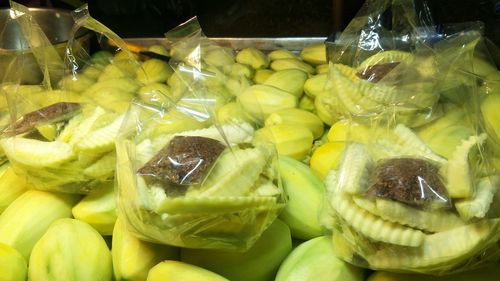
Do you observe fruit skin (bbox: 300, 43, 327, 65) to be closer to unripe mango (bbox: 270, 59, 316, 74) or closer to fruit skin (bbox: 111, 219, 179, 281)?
unripe mango (bbox: 270, 59, 316, 74)

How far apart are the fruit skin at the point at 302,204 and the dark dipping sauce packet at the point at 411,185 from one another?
0.17 meters

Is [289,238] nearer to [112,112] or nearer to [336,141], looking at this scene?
[336,141]

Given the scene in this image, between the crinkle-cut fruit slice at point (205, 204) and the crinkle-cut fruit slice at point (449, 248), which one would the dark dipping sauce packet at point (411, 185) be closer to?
the crinkle-cut fruit slice at point (449, 248)

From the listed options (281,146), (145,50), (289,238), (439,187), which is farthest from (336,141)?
(145,50)

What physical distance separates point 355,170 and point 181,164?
0.67 feet

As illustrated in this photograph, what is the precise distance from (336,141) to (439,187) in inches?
13.2

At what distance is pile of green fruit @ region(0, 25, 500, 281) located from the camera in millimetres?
573

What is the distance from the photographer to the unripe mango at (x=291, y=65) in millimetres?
1302

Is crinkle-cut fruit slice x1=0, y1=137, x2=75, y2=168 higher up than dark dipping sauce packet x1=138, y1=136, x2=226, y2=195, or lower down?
lower down

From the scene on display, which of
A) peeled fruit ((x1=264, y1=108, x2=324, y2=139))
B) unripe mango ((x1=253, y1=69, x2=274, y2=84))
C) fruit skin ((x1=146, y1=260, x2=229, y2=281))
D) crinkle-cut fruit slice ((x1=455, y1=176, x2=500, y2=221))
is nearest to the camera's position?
crinkle-cut fruit slice ((x1=455, y1=176, x2=500, y2=221))

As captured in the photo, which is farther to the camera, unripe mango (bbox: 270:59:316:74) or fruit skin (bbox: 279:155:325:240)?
unripe mango (bbox: 270:59:316:74)

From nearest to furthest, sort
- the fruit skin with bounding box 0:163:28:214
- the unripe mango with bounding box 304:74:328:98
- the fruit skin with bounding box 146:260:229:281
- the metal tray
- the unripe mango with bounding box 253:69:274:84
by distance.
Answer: the fruit skin with bounding box 146:260:229:281 → the fruit skin with bounding box 0:163:28:214 → the unripe mango with bounding box 304:74:328:98 → the unripe mango with bounding box 253:69:274:84 → the metal tray

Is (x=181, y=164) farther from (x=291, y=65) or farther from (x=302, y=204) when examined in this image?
(x=291, y=65)

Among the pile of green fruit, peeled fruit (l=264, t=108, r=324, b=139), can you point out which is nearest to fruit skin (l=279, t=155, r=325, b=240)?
the pile of green fruit
